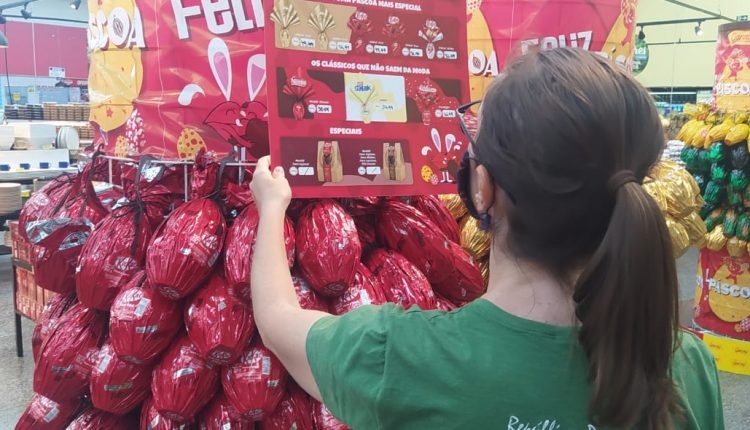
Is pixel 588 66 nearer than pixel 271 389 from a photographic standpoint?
Yes

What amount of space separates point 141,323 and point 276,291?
470 mm

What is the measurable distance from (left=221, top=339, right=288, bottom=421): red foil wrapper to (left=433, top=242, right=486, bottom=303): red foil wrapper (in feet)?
1.67

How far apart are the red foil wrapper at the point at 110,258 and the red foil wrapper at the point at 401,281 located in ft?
1.84

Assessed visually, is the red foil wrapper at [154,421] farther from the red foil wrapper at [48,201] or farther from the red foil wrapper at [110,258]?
the red foil wrapper at [48,201]

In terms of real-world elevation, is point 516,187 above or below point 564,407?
above

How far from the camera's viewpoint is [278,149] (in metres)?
1.47

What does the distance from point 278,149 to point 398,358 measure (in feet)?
2.31

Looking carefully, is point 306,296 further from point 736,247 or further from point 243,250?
point 736,247

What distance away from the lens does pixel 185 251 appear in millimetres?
1491

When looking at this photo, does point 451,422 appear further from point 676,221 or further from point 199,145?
point 676,221

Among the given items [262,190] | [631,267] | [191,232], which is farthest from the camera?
[191,232]

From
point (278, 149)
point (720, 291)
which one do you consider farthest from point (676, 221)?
point (720, 291)

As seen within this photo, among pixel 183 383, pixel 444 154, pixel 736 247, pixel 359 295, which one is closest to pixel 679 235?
pixel 444 154

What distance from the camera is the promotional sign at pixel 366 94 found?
149 cm
